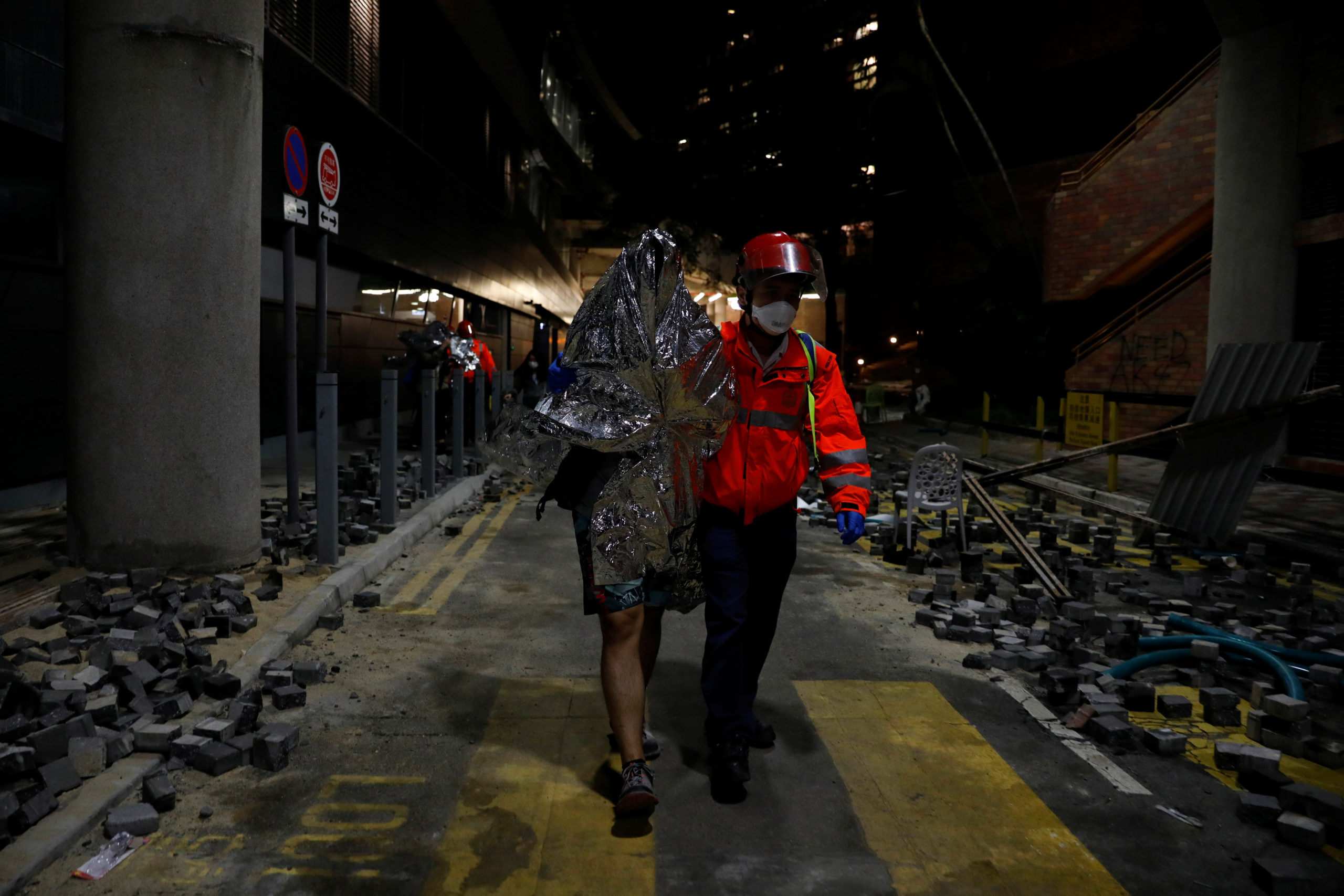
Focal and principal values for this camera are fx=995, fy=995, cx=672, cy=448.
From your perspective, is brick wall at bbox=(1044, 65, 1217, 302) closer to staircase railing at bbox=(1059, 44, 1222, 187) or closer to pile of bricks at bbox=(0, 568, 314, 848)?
staircase railing at bbox=(1059, 44, 1222, 187)

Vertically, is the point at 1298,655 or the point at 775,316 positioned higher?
the point at 775,316

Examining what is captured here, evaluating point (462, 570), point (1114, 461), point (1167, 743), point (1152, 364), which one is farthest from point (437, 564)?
point (1152, 364)

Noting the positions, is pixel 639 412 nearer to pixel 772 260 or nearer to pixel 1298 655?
pixel 772 260

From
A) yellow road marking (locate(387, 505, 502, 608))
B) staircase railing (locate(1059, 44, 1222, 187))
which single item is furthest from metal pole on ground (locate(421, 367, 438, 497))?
staircase railing (locate(1059, 44, 1222, 187))

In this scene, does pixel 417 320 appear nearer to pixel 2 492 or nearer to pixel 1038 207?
pixel 2 492

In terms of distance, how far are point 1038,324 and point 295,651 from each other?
24.5 m

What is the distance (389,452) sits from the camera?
8.58 meters

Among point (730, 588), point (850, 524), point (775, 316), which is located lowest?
point (730, 588)

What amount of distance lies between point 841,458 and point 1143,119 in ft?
68.0

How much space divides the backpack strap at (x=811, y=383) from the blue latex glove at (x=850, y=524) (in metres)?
0.24

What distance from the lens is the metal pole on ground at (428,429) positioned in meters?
10.3

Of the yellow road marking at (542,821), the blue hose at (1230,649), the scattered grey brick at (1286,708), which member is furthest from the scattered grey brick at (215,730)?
the scattered grey brick at (1286,708)

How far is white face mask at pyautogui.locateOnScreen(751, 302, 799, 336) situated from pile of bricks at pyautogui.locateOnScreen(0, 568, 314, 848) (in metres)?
2.50

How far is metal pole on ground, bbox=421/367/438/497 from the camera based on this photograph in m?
10.3
